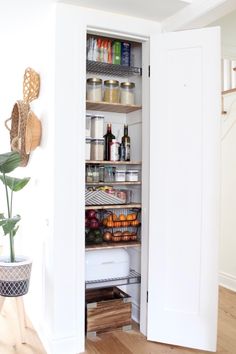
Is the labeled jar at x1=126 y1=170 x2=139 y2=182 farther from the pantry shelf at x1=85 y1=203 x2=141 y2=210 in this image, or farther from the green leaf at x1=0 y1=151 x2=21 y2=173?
the green leaf at x1=0 y1=151 x2=21 y2=173

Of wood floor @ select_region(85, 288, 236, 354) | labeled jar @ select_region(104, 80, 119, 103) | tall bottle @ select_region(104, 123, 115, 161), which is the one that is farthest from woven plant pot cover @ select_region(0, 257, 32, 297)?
labeled jar @ select_region(104, 80, 119, 103)

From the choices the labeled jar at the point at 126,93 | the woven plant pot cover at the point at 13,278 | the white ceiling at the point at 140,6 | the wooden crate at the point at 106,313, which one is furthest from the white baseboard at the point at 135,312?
the white ceiling at the point at 140,6

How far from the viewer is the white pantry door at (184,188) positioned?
230 centimetres

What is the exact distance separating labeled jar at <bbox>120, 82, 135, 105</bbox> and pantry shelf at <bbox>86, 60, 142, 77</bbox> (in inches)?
3.8

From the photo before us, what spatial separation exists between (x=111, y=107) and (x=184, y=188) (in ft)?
2.88

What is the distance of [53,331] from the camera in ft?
7.44

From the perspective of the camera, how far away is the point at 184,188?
2.36 meters

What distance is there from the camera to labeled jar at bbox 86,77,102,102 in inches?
103

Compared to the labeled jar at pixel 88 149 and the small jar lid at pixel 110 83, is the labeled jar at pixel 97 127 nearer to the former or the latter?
the labeled jar at pixel 88 149

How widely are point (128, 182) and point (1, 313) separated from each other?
62.0 inches

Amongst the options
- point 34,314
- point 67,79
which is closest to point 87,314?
point 34,314

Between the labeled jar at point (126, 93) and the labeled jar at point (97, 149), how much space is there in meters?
0.39

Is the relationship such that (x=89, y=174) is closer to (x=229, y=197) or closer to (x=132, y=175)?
(x=132, y=175)

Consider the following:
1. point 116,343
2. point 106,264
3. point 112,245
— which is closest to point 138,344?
point 116,343
